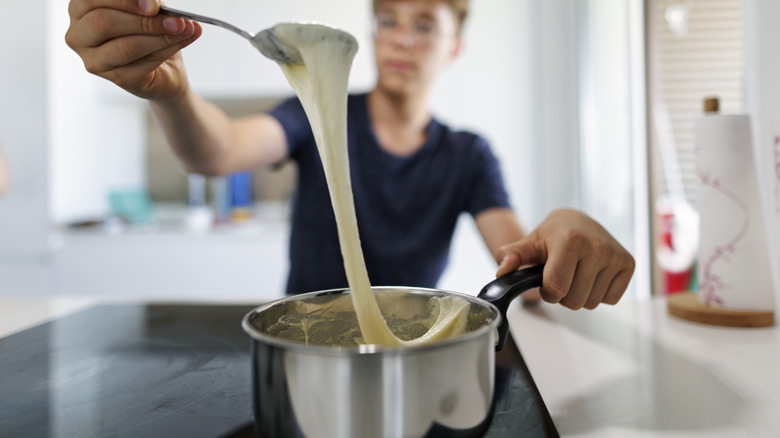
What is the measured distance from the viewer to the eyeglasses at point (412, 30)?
1288 millimetres

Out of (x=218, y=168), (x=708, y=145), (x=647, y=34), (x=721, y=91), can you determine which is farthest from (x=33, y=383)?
(x=647, y=34)

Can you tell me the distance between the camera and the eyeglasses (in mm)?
1288

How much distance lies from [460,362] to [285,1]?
251 cm

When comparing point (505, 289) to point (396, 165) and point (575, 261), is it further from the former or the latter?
point (396, 165)

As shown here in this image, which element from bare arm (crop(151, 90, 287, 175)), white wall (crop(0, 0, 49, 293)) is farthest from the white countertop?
Result: white wall (crop(0, 0, 49, 293))

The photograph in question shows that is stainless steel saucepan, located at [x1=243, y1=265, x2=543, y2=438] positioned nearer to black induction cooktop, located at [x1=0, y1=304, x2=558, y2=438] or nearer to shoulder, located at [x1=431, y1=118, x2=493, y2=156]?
black induction cooktop, located at [x1=0, y1=304, x2=558, y2=438]

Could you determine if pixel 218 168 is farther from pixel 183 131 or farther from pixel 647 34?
pixel 647 34

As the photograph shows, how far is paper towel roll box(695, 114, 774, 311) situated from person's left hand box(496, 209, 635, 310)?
0.25 metres

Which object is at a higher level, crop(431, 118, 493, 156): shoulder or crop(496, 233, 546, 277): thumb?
crop(431, 118, 493, 156): shoulder

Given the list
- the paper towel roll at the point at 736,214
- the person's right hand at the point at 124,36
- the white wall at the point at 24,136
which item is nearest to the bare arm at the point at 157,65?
the person's right hand at the point at 124,36

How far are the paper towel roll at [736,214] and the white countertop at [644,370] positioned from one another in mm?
59

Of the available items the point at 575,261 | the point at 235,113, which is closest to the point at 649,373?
the point at 575,261

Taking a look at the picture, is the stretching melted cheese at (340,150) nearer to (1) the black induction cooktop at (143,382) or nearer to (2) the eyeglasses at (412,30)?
(1) the black induction cooktop at (143,382)

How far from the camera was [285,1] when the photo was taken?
2568mm
